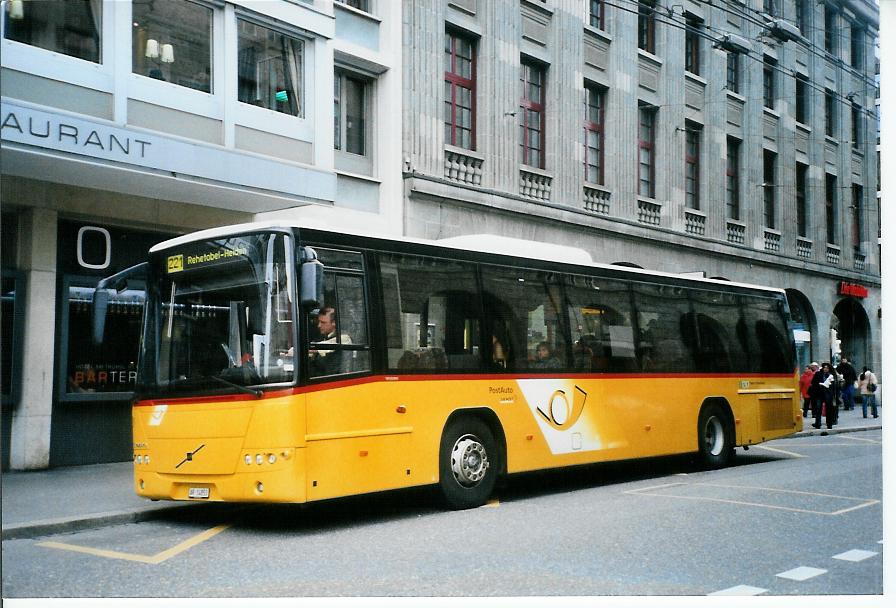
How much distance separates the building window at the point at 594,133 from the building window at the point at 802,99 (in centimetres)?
210

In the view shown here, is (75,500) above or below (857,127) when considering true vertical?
below

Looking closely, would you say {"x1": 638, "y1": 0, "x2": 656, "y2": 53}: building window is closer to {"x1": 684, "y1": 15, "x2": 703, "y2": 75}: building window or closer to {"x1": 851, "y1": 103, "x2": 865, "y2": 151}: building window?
{"x1": 684, "y1": 15, "x2": 703, "y2": 75}: building window

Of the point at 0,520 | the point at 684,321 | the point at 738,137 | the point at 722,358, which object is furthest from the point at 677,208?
the point at 0,520

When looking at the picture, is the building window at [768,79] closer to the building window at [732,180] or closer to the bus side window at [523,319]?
the building window at [732,180]

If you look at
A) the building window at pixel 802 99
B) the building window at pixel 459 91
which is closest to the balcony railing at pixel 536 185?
the building window at pixel 459 91

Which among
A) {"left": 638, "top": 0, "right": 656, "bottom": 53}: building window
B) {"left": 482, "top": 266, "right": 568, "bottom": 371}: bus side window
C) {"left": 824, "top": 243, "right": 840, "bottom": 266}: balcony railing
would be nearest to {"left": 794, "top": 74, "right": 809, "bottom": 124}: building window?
{"left": 824, "top": 243, "right": 840, "bottom": 266}: balcony railing

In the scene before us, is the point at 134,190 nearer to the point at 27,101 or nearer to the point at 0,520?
the point at 27,101

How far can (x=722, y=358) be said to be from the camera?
44.9 ft

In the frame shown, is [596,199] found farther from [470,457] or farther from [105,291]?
[105,291]

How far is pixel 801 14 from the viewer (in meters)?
11.4

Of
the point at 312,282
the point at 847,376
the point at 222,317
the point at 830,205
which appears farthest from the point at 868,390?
the point at 222,317

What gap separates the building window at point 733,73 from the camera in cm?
1138

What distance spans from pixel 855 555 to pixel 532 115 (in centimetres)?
555

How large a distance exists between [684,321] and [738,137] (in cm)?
243
